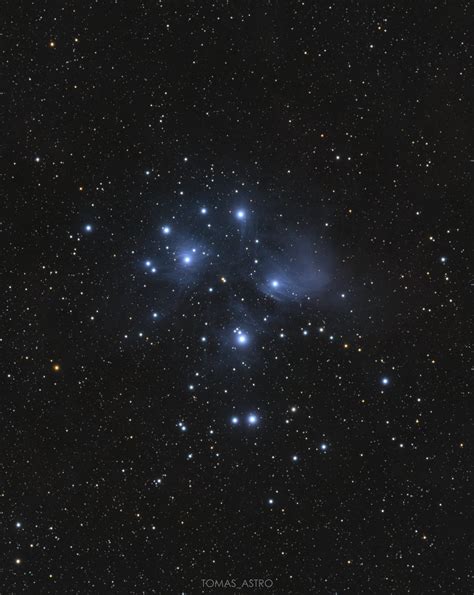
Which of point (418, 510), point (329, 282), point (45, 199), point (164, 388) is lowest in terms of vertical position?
point (418, 510)

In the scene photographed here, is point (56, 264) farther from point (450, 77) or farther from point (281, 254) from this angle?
point (450, 77)

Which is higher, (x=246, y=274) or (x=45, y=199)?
(x=45, y=199)

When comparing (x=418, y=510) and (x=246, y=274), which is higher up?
(x=246, y=274)

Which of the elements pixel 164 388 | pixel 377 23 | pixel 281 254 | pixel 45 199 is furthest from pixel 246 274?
pixel 377 23

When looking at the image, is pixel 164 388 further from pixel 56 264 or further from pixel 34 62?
pixel 34 62

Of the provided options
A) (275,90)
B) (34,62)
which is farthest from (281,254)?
(34,62)

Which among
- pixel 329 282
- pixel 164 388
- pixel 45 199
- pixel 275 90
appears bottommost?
pixel 164 388
